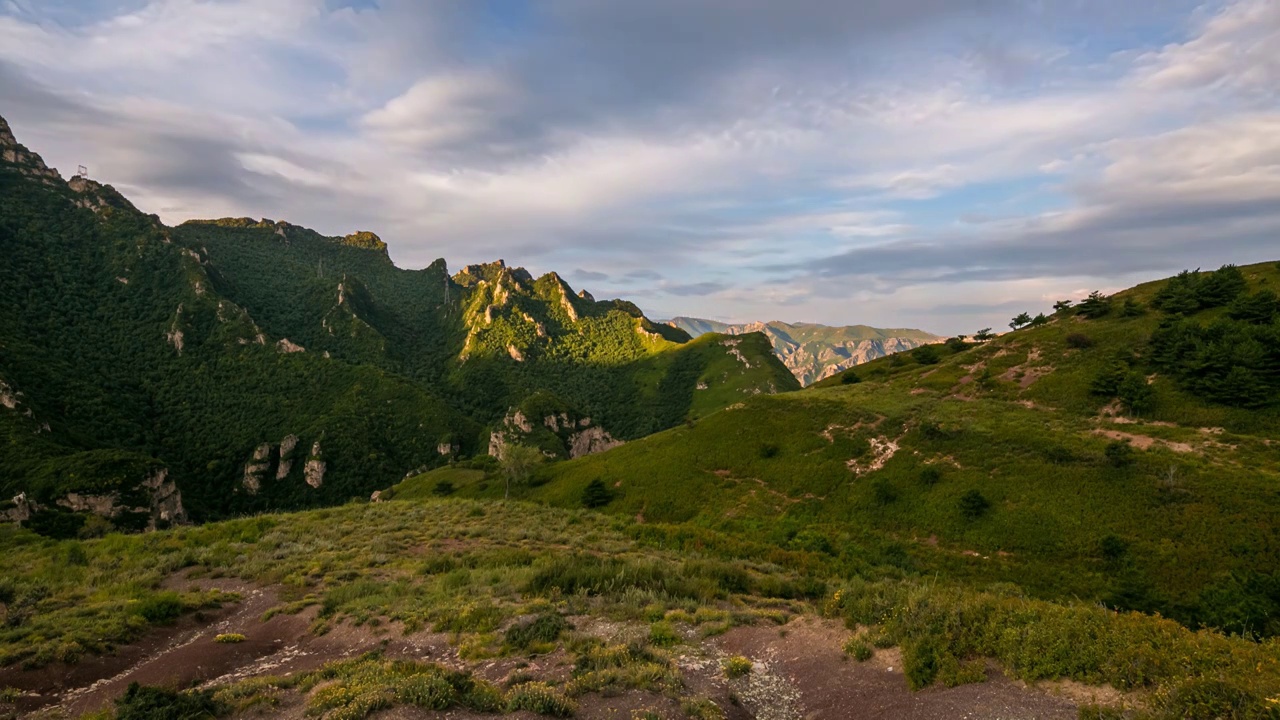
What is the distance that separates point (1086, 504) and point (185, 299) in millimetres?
277935

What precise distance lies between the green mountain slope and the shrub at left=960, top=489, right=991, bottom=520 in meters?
0.10

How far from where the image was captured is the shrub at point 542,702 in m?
10.1

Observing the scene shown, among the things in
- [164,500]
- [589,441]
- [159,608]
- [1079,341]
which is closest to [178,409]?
[164,500]

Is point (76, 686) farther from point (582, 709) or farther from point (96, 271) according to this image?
point (96, 271)

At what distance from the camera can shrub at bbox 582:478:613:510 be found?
64.9m

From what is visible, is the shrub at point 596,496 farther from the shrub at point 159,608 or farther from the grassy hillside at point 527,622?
the shrub at point 159,608

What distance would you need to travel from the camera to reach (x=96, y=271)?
19762cm

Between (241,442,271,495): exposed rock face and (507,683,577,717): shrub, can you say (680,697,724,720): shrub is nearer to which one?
(507,683,577,717): shrub

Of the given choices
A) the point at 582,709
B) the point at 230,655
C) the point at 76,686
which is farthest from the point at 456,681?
the point at 76,686

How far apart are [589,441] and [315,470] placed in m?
88.7

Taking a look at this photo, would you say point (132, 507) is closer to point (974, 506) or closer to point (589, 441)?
point (589, 441)

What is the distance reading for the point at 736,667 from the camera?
1254cm

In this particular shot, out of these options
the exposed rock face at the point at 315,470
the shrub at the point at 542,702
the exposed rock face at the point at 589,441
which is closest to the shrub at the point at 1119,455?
the shrub at the point at 542,702

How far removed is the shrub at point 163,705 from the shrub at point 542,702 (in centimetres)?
704
